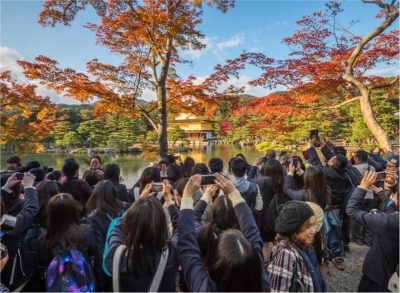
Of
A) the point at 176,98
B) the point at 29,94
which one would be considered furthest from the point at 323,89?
the point at 29,94

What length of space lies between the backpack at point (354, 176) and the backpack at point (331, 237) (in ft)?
3.36

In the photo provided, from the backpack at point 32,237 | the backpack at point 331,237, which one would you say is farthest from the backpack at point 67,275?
the backpack at point 331,237

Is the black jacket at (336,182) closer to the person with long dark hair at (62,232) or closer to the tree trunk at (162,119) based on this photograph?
the person with long dark hair at (62,232)

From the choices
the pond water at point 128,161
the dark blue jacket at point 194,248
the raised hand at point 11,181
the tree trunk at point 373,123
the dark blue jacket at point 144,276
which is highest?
the tree trunk at point 373,123

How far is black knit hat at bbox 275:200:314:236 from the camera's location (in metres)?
1.23

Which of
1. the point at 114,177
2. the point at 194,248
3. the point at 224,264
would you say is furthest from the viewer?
the point at 114,177

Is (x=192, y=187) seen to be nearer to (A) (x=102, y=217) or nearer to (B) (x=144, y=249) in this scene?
(B) (x=144, y=249)

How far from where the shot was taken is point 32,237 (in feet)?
5.87

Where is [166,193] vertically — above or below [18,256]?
above

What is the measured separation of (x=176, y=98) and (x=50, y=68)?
9.53ft

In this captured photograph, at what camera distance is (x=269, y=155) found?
391 centimetres

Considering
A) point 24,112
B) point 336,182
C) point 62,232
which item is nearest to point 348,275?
point 336,182

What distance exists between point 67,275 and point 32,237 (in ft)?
2.25

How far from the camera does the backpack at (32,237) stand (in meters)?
1.76
